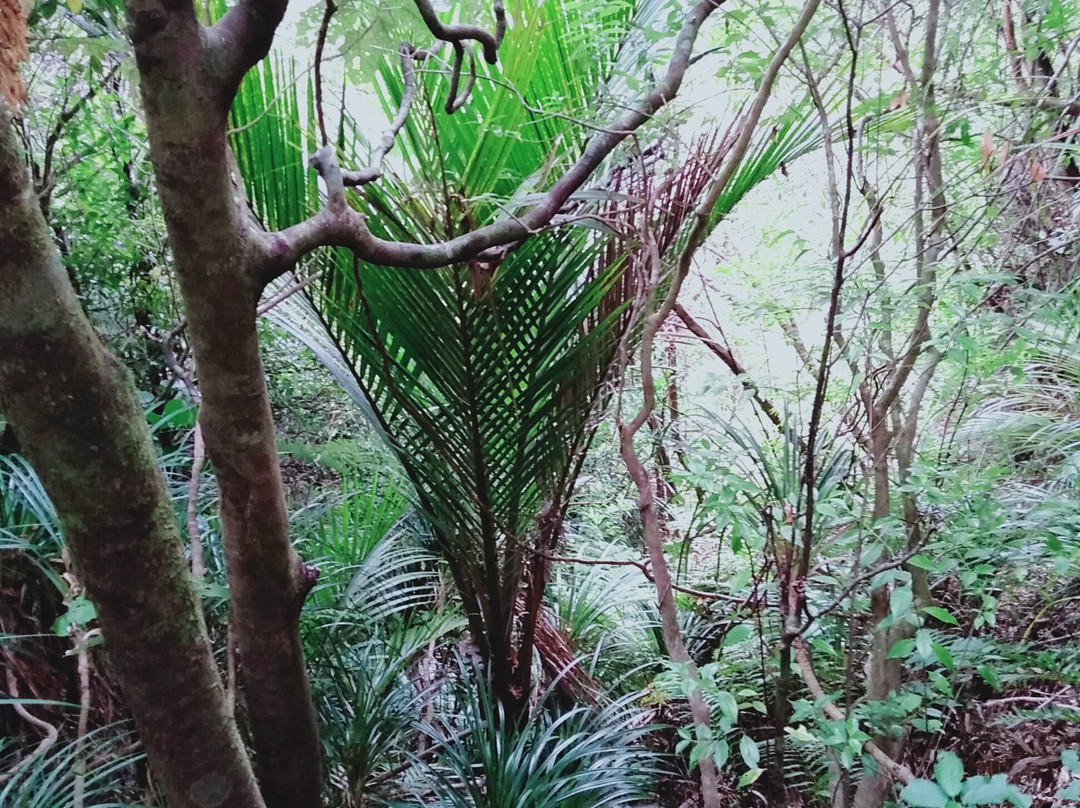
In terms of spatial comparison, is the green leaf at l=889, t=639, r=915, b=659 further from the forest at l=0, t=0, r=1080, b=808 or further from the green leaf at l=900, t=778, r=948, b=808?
the green leaf at l=900, t=778, r=948, b=808

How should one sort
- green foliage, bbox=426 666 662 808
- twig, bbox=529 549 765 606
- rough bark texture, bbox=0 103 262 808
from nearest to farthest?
1. rough bark texture, bbox=0 103 262 808
2. twig, bbox=529 549 765 606
3. green foliage, bbox=426 666 662 808

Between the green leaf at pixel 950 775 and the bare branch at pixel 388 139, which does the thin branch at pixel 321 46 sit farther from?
the green leaf at pixel 950 775

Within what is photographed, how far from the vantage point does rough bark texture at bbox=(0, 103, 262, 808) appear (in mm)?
Answer: 643

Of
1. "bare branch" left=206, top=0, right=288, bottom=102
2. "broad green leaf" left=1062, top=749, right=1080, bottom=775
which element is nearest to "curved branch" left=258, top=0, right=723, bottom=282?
"bare branch" left=206, top=0, right=288, bottom=102

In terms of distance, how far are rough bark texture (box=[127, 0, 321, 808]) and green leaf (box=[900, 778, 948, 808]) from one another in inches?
30.0

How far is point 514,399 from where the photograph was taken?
51.7 inches

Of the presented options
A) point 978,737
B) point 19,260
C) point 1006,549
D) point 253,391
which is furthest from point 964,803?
point 19,260

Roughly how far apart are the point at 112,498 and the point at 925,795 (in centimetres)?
89

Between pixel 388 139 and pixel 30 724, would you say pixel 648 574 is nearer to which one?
pixel 388 139

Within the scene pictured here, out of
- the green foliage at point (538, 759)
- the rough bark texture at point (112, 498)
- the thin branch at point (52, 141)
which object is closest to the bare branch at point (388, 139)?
the rough bark texture at point (112, 498)

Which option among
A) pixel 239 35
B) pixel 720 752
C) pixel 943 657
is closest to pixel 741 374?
pixel 943 657

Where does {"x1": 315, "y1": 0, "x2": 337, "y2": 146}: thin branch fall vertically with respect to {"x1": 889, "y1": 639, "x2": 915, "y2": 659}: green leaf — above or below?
above

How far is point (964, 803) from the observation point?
2.23 feet

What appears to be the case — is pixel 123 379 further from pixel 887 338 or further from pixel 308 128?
pixel 887 338
